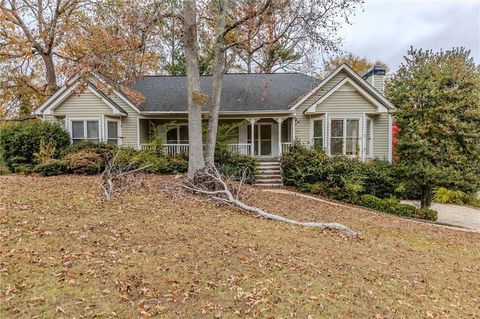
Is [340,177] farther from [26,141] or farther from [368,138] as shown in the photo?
[26,141]

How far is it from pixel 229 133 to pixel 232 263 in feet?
44.2

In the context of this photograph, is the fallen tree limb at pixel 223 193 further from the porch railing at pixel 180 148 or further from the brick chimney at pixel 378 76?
the brick chimney at pixel 378 76

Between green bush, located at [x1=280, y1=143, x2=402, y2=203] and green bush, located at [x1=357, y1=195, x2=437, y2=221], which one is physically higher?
green bush, located at [x1=280, y1=143, x2=402, y2=203]

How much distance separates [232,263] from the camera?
541cm

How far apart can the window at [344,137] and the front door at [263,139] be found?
4.24 metres

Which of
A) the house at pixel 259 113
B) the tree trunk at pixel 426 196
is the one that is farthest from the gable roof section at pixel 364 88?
the tree trunk at pixel 426 196

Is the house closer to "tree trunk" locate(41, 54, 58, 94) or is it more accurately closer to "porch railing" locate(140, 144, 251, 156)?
"porch railing" locate(140, 144, 251, 156)

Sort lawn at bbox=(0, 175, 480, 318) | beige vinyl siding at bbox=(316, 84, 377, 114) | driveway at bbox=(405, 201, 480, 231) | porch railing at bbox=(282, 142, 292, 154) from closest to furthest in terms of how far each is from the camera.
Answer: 1. lawn at bbox=(0, 175, 480, 318)
2. driveway at bbox=(405, 201, 480, 231)
3. beige vinyl siding at bbox=(316, 84, 377, 114)
4. porch railing at bbox=(282, 142, 292, 154)

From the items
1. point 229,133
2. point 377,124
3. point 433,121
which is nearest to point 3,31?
point 229,133

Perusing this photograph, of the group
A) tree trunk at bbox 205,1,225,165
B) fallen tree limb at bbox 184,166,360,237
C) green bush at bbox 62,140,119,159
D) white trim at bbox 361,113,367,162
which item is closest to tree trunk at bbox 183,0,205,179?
tree trunk at bbox 205,1,225,165

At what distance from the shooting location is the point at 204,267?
204 inches

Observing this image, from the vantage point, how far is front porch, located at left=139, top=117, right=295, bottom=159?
1859cm

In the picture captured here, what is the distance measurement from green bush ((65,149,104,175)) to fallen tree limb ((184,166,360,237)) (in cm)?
569

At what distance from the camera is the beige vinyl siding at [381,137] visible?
18.1m
